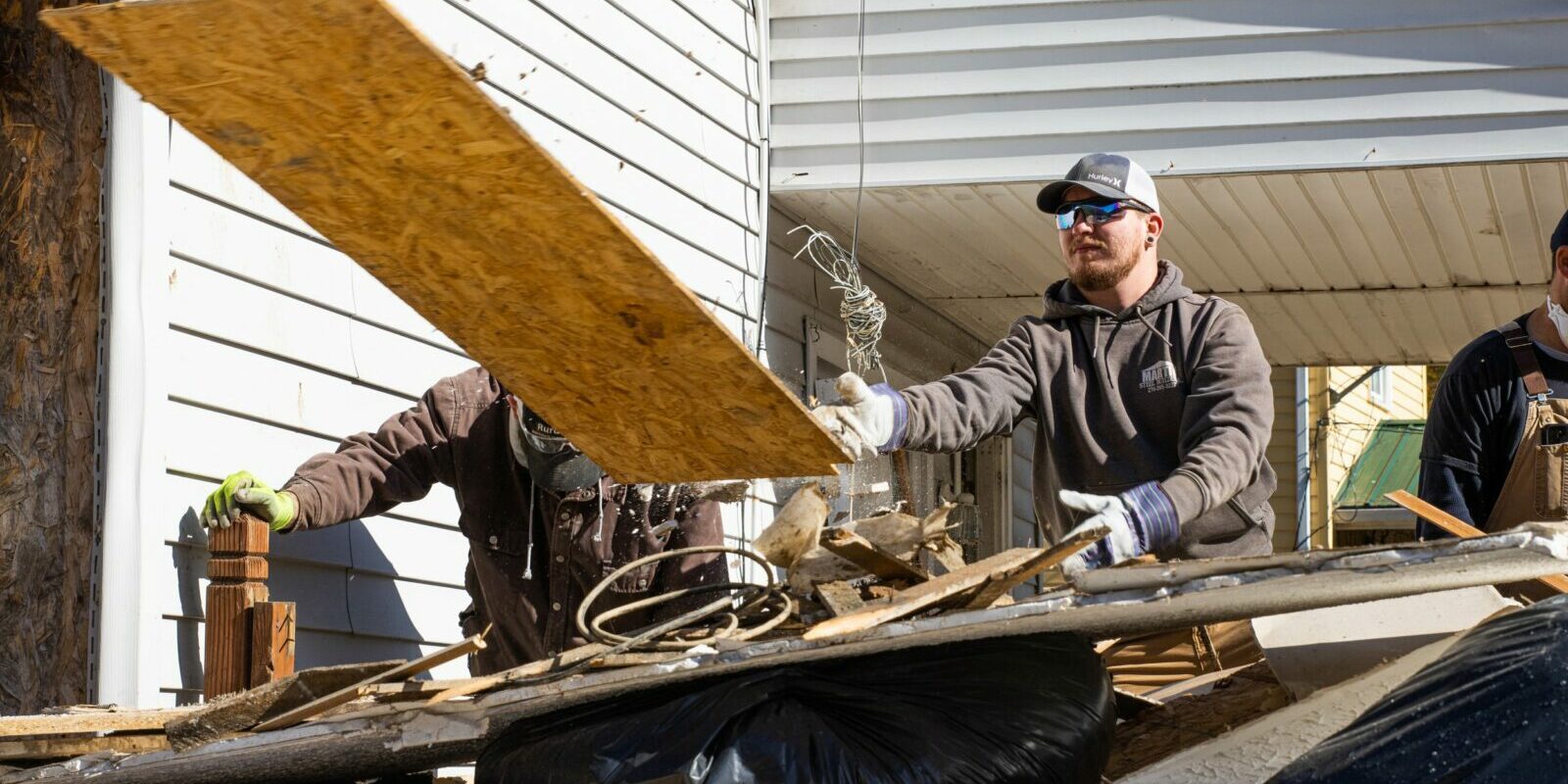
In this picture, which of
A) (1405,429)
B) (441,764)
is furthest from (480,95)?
(1405,429)

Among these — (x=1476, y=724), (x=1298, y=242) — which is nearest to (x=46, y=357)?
(x=1476, y=724)

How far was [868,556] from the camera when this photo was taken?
2518mm

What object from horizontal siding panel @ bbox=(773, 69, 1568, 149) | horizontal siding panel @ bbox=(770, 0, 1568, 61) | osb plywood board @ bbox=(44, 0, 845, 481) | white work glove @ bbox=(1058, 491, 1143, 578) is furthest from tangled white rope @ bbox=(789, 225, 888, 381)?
white work glove @ bbox=(1058, 491, 1143, 578)

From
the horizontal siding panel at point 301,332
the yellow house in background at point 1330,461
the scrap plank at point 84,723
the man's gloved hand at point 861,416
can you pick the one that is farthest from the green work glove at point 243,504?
the yellow house in background at point 1330,461

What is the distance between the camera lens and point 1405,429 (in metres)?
16.3

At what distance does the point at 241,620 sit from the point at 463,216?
5.42ft

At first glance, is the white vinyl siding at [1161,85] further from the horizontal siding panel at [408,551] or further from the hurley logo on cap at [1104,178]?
the hurley logo on cap at [1104,178]

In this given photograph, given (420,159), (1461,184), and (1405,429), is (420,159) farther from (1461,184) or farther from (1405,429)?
(1405,429)

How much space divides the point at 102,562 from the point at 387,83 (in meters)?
2.00

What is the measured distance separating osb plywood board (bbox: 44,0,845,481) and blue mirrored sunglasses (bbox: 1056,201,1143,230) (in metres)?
1.19

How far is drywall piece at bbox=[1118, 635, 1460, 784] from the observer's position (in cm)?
213

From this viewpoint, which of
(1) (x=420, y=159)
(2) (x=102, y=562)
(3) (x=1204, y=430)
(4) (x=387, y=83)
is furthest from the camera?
(2) (x=102, y=562)

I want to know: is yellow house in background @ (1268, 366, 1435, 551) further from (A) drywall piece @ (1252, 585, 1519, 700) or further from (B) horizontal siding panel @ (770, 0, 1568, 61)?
(A) drywall piece @ (1252, 585, 1519, 700)

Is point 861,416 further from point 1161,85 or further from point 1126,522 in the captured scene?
point 1161,85
